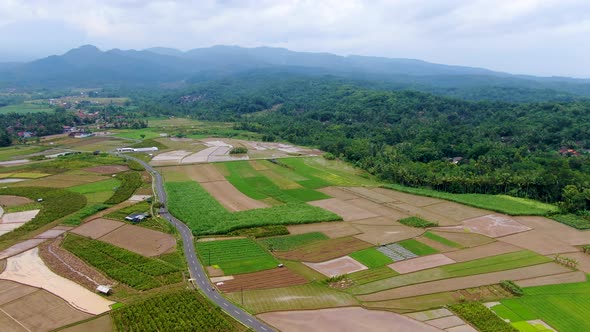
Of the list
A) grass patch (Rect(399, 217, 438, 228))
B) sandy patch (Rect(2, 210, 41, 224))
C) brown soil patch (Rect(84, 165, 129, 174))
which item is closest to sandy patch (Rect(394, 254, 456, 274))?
grass patch (Rect(399, 217, 438, 228))

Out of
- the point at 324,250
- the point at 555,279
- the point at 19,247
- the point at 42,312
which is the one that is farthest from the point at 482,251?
the point at 19,247

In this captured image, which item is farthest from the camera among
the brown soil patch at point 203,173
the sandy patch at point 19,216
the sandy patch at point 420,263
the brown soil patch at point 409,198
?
the brown soil patch at point 203,173

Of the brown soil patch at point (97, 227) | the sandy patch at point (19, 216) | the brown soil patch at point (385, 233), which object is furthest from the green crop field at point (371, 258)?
the sandy patch at point (19, 216)

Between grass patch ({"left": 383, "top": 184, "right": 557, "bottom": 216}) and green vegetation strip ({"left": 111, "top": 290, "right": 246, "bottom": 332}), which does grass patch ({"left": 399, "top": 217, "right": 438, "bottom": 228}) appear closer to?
grass patch ({"left": 383, "top": 184, "right": 557, "bottom": 216})

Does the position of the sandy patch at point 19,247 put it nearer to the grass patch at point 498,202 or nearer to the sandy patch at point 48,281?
the sandy patch at point 48,281

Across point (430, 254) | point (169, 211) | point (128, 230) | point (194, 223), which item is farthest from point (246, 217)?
point (430, 254)

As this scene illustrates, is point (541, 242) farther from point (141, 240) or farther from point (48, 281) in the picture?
point (48, 281)
